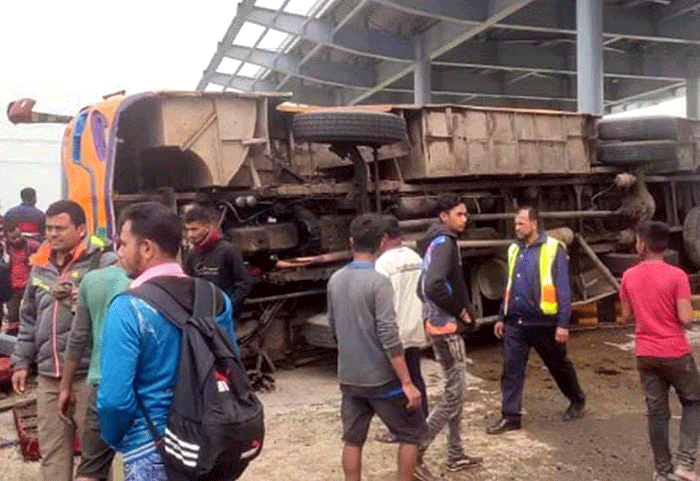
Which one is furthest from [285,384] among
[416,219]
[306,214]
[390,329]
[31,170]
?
[31,170]

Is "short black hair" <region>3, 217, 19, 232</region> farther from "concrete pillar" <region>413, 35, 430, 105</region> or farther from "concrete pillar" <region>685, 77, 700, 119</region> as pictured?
"concrete pillar" <region>685, 77, 700, 119</region>

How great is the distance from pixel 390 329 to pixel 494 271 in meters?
4.73

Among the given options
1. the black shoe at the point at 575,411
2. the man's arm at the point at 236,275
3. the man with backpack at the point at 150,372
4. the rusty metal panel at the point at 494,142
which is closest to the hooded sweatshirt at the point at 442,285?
the black shoe at the point at 575,411

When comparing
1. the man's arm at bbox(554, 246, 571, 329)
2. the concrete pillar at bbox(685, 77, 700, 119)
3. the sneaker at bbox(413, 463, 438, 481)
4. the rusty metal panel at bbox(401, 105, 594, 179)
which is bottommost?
the sneaker at bbox(413, 463, 438, 481)

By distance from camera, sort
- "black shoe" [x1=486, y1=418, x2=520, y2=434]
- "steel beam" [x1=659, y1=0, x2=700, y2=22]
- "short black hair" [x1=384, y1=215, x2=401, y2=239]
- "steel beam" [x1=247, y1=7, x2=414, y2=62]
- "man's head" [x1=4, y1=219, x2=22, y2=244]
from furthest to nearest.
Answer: "steel beam" [x1=247, y1=7, x2=414, y2=62]
"steel beam" [x1=659, y1=0, x2=700, y2=22]
"man's head" [x1=4, y1=219, x2=22, y2=244]
"black shoe" [x1=486, y1=418, x2=520, y2=434]
"short black hair" [x1=384, y1=215, x2=401, y2=239]

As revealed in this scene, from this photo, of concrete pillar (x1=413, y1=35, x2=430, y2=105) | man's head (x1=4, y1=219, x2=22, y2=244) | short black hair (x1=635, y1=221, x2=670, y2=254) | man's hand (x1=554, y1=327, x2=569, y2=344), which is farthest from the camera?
concrete pillar (x1=413, y1=35, x2=430, y2=105)

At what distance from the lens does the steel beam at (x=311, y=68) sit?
53.1 feet

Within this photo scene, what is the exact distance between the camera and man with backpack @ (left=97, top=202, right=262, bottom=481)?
2.02 metres

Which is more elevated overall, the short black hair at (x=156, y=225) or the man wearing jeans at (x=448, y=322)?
the short black hair at (x=156, y=225)

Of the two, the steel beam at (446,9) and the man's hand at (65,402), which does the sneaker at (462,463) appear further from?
the steel beam at (446,9)

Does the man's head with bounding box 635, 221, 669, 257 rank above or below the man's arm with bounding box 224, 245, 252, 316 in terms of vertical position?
above

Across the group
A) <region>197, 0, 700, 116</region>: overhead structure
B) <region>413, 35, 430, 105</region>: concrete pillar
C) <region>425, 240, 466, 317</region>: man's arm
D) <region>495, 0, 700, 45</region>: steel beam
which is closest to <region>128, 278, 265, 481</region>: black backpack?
<region>425, 240, 466, 317</region>: man's arm

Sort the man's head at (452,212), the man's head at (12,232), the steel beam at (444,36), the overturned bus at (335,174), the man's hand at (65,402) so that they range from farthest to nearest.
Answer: the steel beam at (444,36), the man's head at (12,232), the overturned bus at (335,174), the man's head at (452,212), the man's hand at (65,402)

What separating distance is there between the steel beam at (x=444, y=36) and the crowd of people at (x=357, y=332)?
9.07 metres
